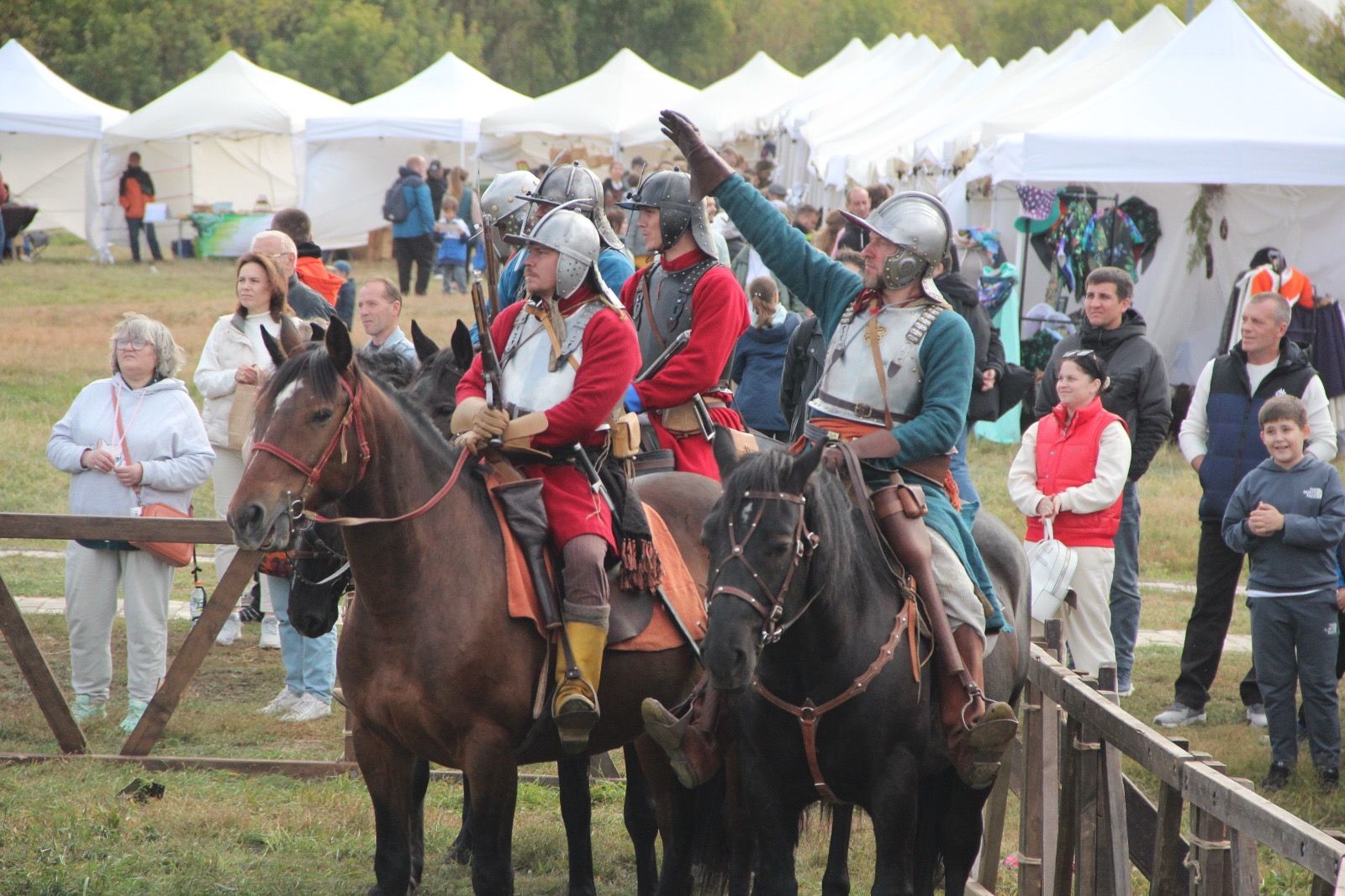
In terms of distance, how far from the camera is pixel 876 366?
16.5 feet

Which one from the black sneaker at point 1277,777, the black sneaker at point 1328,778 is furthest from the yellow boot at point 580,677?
the black sneaker at point 1328,778

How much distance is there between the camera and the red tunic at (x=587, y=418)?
522cm

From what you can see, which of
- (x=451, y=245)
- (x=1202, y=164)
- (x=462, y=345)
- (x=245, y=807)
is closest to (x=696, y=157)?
(x=462, y=345)

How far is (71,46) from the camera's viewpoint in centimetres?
4694

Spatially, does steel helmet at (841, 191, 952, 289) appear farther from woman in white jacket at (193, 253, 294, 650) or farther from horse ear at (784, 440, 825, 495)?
woman in white jacket at (193, 253, 294, 650)

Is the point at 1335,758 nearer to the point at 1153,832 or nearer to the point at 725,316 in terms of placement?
the point at 1153,832

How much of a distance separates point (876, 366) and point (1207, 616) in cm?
431

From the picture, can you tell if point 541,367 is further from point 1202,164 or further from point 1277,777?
point 1202,164

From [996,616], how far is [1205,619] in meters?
3.84

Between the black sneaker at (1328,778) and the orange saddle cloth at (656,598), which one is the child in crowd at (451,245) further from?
the orange saddle cloth at (656,598)

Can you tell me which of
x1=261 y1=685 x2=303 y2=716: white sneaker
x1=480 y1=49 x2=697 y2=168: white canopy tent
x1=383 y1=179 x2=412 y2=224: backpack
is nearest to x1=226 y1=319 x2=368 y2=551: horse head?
x1=261 y1=685 x2=303 y2=716: white sneaker

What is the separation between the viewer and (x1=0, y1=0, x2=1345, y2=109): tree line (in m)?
46.8

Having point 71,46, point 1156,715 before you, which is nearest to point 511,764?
point 1156,715

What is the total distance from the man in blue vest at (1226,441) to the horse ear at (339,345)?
17.2 ft
